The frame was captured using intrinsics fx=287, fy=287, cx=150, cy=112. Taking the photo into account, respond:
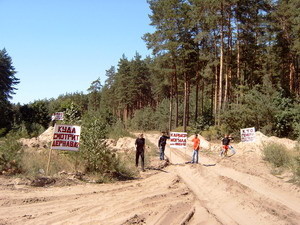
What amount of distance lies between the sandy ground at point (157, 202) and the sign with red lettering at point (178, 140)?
619 centimetres

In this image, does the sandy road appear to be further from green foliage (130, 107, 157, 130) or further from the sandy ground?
green foliage (130, 107, 157, 130)

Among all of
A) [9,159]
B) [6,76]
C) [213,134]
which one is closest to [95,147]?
[9,159]

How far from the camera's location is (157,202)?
304 inches

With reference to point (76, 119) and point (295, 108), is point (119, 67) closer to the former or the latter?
point (295, 108)

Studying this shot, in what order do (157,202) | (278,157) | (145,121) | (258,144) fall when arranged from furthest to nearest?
1. (145,121)
2. (258,144)
3. (278,157)
4. (157,202)

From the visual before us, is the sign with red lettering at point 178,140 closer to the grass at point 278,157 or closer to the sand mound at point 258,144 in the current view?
the grass at point 278,157

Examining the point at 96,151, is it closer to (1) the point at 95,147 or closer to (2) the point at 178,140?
(1) the point at 95,147

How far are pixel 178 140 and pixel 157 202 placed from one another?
1011 cm

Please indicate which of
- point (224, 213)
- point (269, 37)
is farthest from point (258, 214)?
point (269, 37)

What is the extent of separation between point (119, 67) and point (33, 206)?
64241 mm

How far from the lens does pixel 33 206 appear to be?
7.32 metres

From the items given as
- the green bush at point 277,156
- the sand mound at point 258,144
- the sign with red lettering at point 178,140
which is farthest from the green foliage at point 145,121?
the green bush at point 277,156

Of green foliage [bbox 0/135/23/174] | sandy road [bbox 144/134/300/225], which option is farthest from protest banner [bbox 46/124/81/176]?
sandy road [bbox 144/134/300/225]

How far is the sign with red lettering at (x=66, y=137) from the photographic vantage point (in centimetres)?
1115
